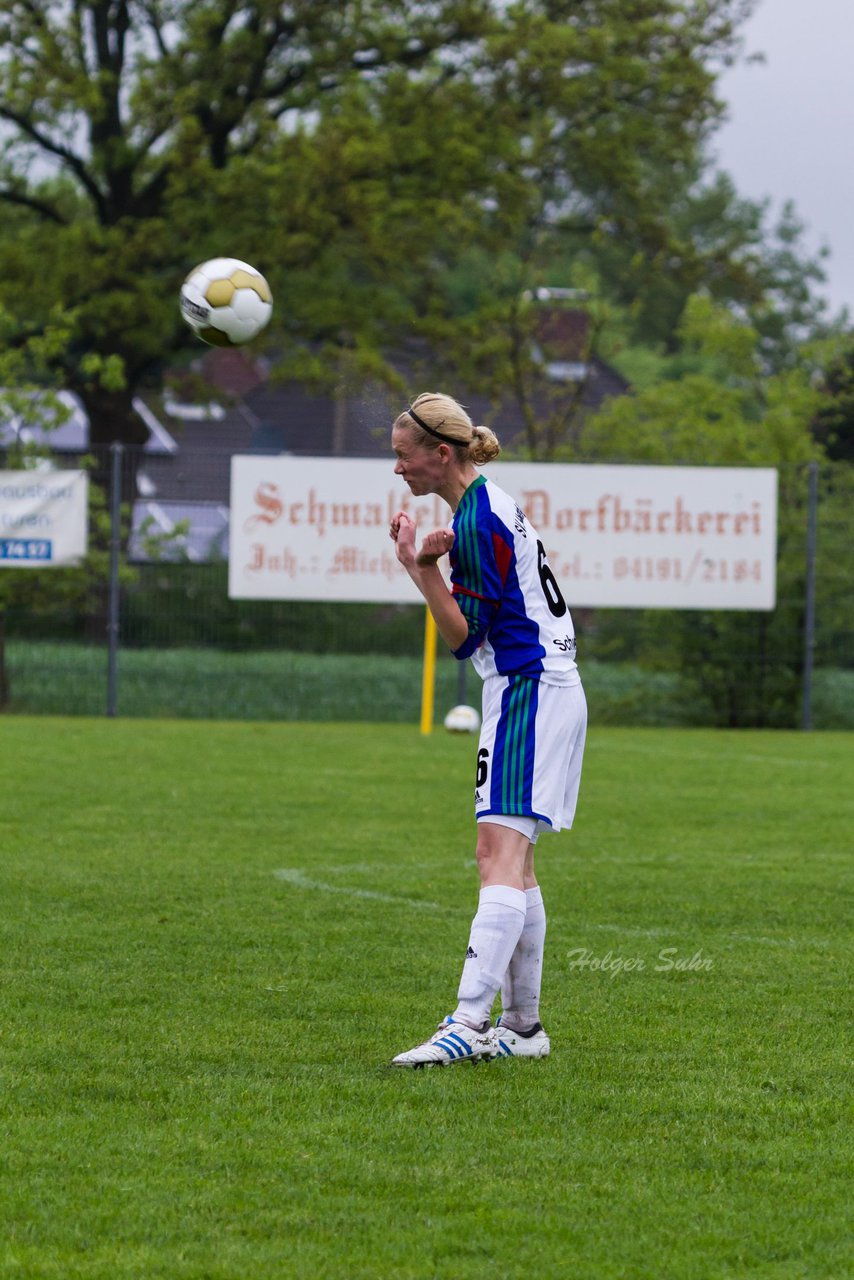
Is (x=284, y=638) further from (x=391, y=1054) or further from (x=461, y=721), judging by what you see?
(x=391, y=1054)

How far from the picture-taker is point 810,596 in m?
18.5

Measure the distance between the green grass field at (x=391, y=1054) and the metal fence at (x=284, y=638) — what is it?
25.3 ft

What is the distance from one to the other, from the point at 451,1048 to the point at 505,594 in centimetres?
128

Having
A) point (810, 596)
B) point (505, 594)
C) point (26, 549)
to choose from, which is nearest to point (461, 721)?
point (810, 596)

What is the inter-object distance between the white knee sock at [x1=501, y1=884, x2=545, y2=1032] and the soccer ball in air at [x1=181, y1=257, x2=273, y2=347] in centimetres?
291

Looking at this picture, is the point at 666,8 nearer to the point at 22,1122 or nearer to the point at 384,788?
the point at 384,788

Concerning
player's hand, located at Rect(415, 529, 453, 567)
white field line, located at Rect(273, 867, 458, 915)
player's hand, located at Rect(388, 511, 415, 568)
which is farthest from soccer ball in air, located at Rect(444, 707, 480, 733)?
player's hand, located at Rect(415, 529, 453, 567)

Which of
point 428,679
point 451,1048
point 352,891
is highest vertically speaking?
point 428,679

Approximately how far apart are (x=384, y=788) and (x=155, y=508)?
701cm

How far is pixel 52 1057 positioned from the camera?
484 cm

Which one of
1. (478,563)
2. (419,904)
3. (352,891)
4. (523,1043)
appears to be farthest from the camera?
(352,891)

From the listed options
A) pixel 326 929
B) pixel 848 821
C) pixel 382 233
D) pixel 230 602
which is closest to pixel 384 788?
pixel 848 821

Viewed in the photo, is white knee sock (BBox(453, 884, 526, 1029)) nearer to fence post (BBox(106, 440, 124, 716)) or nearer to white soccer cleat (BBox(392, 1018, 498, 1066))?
white soccer cleat (BBox(392, 1018, 498, 1066))

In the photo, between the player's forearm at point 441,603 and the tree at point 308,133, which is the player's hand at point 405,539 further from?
→ the tree at point 308,133
